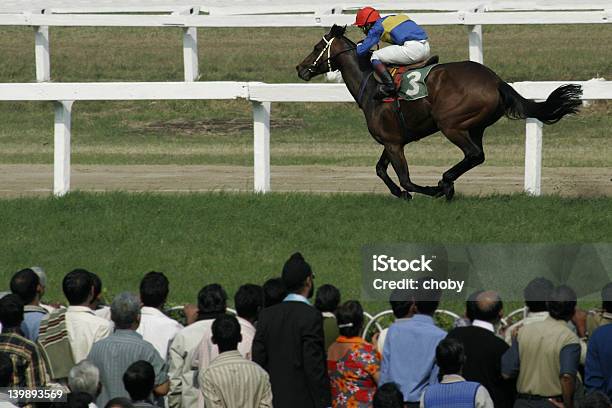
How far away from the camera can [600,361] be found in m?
7.23

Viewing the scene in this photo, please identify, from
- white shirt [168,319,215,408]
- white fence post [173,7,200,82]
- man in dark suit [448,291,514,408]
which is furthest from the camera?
white fence post [173,7,200,82]

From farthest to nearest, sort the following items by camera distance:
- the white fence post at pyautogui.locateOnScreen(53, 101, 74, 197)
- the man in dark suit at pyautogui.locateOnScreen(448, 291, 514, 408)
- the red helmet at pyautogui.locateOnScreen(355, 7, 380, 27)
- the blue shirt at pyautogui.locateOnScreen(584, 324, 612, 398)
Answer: the white fence post at pyautogui.locateOnScreen(53, 101, 74, 197) < the red helmet at pyautogui.locateOnScreen(355, 7, 380, 27) < the man in dark suit at pyautogui.locateOnScreen(448, 291, 514, 408) < the blue shirt at pyautogui.locateOnScreen(584, 324, 612, 398)

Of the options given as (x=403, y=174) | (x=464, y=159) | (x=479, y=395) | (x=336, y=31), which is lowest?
(x=479, y=395)

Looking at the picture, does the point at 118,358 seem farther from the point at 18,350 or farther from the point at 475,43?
the point at 475,43

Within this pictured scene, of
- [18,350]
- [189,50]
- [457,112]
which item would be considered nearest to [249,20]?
[189,50]

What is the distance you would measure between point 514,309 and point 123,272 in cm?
273

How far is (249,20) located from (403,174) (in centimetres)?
690

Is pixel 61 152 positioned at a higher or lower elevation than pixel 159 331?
higher

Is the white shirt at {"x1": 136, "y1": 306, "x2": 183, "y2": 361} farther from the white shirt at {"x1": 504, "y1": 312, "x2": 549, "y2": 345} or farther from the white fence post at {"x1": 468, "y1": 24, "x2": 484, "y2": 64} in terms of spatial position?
the white fence post at {"x1": 468, "y1": 24, "x2": 484, "y2": 64}

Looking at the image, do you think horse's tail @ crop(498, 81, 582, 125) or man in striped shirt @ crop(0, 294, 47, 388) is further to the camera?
horse's tail @ crop(498, 81, 582, 125)

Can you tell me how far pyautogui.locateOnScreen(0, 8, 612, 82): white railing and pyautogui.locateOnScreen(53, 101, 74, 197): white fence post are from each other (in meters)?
5.73

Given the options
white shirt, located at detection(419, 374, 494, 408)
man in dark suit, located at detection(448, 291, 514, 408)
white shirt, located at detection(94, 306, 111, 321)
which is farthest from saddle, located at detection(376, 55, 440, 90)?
white shirt, located at detection(419, 374, 494, 408)

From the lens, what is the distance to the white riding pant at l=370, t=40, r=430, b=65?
1271 cm

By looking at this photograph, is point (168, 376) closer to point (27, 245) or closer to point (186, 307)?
point (186, 307)
